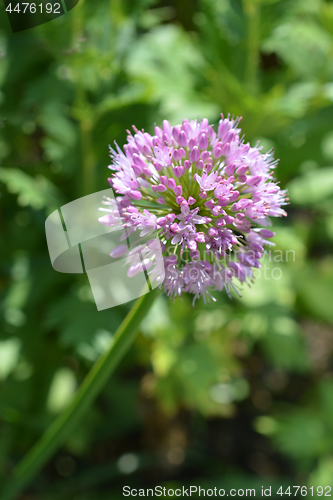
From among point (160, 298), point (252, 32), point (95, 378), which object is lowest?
point (160, 298)

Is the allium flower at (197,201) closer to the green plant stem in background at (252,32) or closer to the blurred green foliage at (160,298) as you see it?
the blurred green foliage at (160,298)

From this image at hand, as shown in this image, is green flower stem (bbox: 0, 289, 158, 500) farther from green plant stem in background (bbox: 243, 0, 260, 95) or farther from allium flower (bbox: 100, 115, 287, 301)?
green plant stem in background (bbox: 243, 0, 260, 95)

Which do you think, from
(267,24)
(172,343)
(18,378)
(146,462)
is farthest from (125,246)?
(146,462)

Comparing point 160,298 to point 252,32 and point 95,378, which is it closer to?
point 95,378

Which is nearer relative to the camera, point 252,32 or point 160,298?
point 160,298

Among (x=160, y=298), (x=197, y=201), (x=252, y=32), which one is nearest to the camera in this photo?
(x=197, y=201)

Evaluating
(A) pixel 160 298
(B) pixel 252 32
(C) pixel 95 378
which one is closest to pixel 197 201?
(C) pixel 95 378
